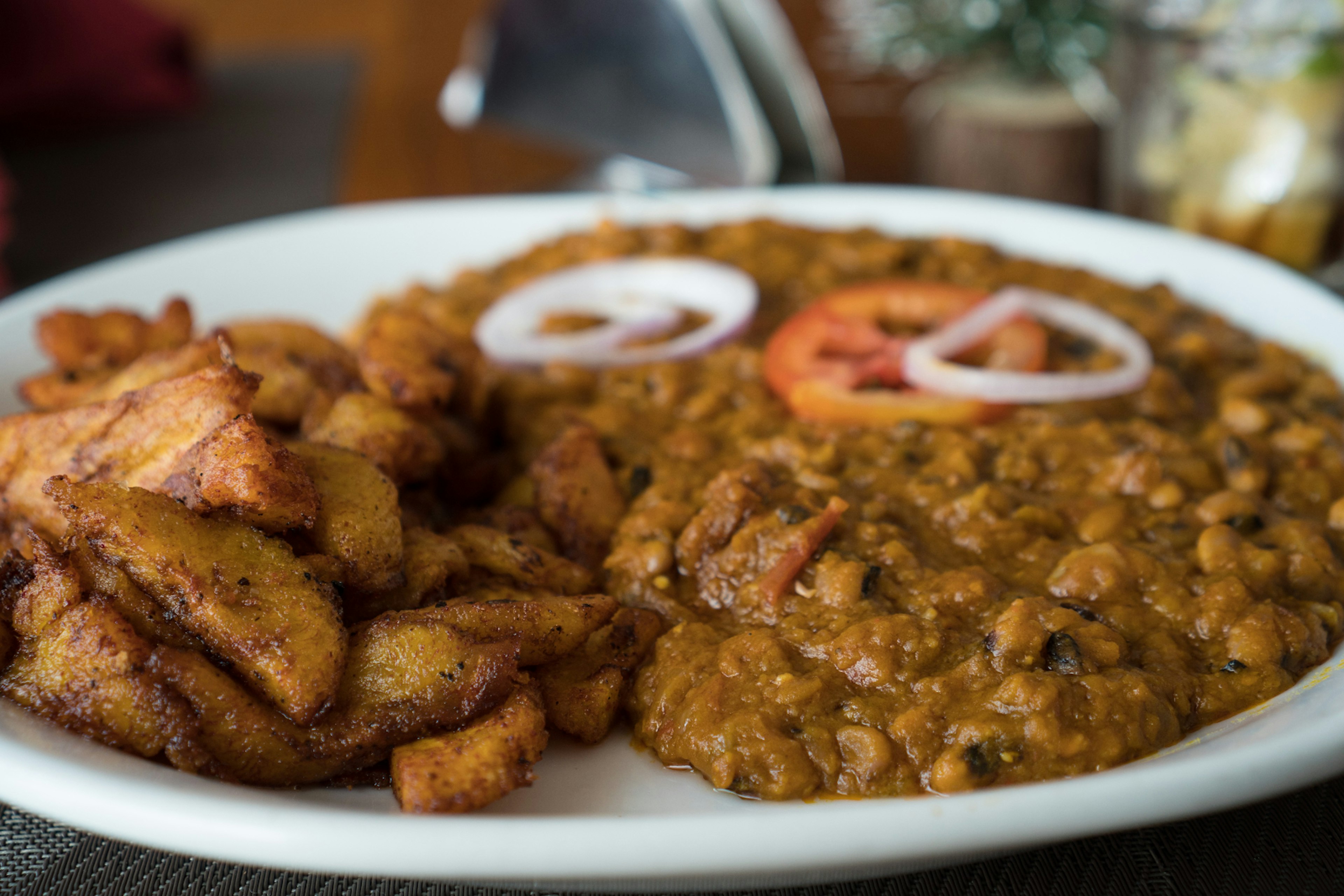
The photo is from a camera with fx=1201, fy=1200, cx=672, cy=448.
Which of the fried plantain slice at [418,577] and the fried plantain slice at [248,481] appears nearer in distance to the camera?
the fried plantain slice at [248,481]

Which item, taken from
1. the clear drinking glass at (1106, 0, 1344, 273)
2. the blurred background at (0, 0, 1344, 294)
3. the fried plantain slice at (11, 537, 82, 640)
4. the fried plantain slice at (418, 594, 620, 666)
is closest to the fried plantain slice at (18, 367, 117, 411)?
the fried plantain slice at (11, 537, 82, 640)

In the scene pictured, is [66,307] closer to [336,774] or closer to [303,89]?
[336,774]

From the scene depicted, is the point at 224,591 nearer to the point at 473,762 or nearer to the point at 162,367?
the point at 473,762

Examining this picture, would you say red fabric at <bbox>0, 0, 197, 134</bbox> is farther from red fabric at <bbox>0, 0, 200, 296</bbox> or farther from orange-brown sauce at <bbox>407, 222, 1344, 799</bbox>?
orange-brown sauce at <bbox>407, 222, 1344, 799</bbox>

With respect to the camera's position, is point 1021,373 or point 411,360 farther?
point 1021,373

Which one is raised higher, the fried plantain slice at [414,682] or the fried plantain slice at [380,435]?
the fried plantain slice at [380,435]

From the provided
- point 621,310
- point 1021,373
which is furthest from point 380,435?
point 1021,373

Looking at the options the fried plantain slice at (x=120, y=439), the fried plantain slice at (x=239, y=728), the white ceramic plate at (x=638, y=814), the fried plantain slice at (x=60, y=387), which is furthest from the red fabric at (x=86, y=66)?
the white ceramic plate at (x=638, y=814)

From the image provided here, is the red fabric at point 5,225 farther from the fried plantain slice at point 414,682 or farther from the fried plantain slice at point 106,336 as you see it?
the fried plantain slice at point 414,682
